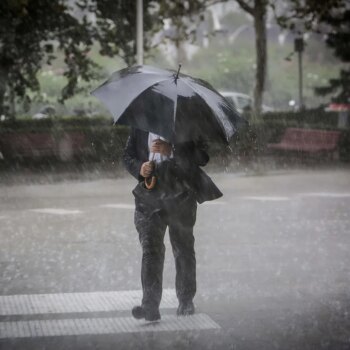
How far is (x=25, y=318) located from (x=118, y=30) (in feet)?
58.7

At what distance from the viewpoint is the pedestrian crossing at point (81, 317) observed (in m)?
6.95

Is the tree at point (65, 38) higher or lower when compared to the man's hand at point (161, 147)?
higher

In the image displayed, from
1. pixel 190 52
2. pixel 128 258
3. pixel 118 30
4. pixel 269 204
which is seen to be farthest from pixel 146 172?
pixel 190 52

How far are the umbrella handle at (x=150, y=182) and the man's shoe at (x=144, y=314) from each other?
35.2 inches

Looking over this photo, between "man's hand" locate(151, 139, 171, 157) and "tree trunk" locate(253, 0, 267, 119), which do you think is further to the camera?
"tree trunk" locate(253, 0, 267, 119)

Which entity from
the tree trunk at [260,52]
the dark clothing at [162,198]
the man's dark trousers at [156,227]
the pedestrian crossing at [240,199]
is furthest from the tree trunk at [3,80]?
the man's dark trousers at [156,227]

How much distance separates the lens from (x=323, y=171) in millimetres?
22781

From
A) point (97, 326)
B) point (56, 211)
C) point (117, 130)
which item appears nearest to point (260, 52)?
point (117, 130)

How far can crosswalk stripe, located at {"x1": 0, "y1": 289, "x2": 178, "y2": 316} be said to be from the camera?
7648 mm

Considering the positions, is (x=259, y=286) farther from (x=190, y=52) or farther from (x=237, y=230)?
(x=190, y=52)

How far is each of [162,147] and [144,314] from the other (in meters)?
1.22

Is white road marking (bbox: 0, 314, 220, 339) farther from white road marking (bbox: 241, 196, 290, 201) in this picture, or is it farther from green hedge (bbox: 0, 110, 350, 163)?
green hedge (bbox: 0, 110, 350, 163)

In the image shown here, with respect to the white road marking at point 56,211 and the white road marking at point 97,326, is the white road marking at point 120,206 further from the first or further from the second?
the white road marking at point 97,326

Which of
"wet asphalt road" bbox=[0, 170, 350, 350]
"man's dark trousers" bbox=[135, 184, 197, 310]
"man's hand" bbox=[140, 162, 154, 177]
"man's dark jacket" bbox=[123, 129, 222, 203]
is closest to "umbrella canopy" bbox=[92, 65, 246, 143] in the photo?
"man's dark jacket" bbox=[123, 129, 222, 203]
